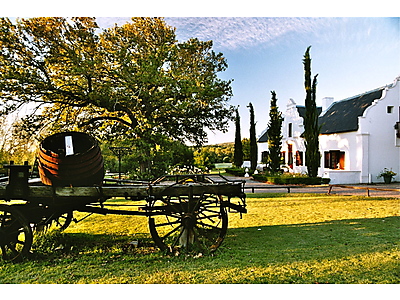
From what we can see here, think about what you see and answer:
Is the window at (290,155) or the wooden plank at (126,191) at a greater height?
the window at (290,155)

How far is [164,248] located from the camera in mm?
3686

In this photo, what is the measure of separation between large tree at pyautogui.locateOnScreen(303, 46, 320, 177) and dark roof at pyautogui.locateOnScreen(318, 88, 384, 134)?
0.56 m

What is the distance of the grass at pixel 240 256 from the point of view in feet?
10.1

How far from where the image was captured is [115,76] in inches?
367

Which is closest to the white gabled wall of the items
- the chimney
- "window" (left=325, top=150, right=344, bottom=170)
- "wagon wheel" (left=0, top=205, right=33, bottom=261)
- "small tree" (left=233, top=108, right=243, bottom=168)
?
"window" (left=325, top=150, right=344, bottom=170)

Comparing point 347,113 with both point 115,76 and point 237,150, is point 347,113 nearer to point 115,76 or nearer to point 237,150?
point 237,150

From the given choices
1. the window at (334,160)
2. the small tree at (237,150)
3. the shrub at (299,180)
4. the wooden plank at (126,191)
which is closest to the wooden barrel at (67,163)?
the wooden plank at (126,191)

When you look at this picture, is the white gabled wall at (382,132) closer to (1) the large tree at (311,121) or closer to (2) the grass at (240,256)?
(1) the large tree at (311,121)

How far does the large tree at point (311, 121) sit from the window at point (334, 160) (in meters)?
2.11

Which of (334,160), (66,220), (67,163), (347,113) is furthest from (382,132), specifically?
(67,163)

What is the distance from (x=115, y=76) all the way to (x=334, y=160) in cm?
1061

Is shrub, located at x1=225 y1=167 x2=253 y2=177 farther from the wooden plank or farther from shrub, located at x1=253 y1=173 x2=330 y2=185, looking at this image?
the wooden plank

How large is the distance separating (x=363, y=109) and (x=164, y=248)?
43.2 ft
